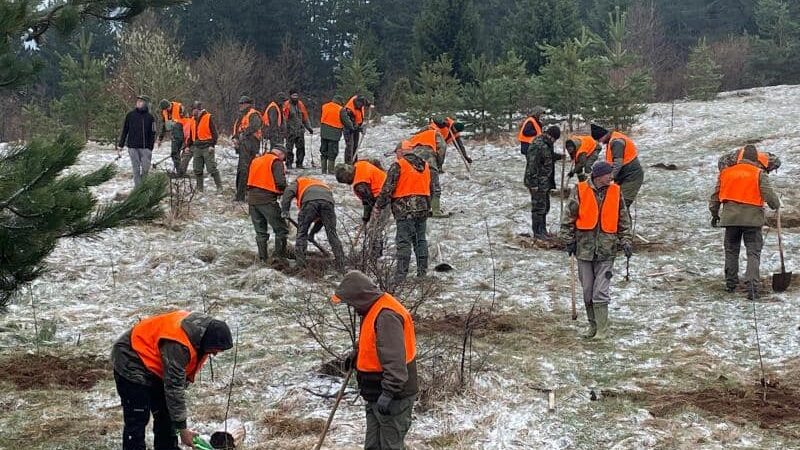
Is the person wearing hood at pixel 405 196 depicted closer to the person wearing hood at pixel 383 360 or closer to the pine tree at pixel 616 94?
the person wearing hood at pixel 383 360

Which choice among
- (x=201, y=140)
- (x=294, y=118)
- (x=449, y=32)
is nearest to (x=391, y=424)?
(x=201, y=140)

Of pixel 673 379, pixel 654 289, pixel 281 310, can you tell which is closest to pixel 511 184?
pixel 654 289

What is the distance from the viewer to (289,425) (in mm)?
6566

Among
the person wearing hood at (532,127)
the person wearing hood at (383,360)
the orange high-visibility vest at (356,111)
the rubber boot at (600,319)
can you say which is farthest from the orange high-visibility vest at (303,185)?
the orange high-visibility vest at (356,111)

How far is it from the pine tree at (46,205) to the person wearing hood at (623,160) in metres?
8.00

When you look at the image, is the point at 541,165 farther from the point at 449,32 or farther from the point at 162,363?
the point at 449,32

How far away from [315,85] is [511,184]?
25.2m

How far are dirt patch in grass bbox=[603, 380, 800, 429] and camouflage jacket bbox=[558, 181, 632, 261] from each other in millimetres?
1694

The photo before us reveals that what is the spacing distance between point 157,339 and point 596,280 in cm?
478

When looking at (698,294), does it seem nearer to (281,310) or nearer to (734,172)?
(734,172)

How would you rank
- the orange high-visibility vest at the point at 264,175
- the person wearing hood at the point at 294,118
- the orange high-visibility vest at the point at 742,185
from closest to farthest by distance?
the orange high-visibility vest at the point at 742,185, the orange high-visibility vest at the point at 264,175, the person wearing hood at the point at 294,118

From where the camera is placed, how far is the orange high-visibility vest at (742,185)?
9719mm

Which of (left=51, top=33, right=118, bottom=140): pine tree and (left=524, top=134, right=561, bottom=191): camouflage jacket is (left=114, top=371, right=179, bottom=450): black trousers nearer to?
(left=524, top=134, right=561, bottom=191): camouflage jacket

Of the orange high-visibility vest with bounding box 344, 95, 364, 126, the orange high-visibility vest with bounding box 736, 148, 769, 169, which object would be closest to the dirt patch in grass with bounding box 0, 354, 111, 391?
the orange high-visibility vest with bounding box 736, 148, 769, 169
